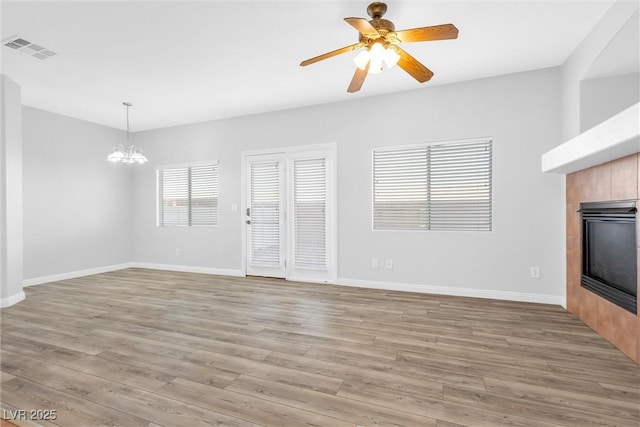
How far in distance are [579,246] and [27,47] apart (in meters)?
6.24

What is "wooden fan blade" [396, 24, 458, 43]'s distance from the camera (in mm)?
2299

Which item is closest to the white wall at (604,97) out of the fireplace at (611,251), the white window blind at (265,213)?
the fireplace at (611,251)

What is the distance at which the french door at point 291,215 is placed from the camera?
509 cm

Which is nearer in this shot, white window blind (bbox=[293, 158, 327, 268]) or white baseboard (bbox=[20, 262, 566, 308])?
white baseboard (bbox=[20, 262, 566, 308])

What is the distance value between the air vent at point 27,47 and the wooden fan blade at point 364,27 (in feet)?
11.1

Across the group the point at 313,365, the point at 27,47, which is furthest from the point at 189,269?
the point at 313,365

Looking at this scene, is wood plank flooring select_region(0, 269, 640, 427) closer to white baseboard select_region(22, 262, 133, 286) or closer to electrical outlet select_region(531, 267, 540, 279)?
electrical outlet select_region(531, 267, 540, 279)

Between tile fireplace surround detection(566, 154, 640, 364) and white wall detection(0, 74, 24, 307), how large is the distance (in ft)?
21.3

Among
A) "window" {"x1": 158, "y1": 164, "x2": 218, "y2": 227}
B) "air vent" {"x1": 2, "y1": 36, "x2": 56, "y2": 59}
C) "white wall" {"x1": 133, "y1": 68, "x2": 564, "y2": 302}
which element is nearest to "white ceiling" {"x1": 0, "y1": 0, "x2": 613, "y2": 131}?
"air vent" {"x1": 2, "y1": 36, "x2": 56, "y2": 59}

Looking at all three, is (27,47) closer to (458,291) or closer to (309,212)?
(309,212)

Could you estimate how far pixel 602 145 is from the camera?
2.23m

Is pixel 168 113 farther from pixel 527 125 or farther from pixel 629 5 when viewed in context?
pixel 629 5

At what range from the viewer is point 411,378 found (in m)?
2.13

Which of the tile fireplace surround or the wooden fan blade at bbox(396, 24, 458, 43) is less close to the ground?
the wooden fan blade at bbox(396, 24, 458, 43)
